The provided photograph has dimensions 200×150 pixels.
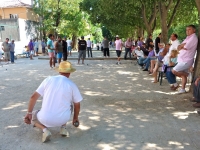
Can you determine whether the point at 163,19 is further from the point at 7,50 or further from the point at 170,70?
the point at 7,50

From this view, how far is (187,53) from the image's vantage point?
6664 millimetres

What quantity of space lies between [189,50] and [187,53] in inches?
3.6

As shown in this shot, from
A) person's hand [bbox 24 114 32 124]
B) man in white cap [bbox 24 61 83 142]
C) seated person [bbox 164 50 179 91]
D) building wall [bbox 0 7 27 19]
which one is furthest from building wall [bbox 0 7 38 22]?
man in white cap [bbox 24 61 83 142]

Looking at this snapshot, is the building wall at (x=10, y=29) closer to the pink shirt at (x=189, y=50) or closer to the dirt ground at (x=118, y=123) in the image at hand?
the dirt ground at (x=118, y=123)

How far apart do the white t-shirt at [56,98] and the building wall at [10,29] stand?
21094mm

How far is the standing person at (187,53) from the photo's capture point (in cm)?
656

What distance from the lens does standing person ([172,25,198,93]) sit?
656 centimetres

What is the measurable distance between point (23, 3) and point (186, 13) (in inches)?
974

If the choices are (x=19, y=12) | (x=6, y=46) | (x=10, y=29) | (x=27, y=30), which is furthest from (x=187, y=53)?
(x=19, y=12)

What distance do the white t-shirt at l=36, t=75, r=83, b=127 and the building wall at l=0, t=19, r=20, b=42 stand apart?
69.2ft

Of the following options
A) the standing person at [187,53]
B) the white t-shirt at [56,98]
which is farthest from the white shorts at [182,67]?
the white t-shirt at [56,98]

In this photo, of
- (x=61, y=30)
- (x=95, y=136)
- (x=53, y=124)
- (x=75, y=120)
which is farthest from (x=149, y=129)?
(x=61, y=30)

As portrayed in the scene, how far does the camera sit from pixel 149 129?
4.43 meters

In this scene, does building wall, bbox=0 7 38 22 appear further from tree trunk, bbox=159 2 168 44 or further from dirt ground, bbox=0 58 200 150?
dirt ground, bbox=0 58 200 150
